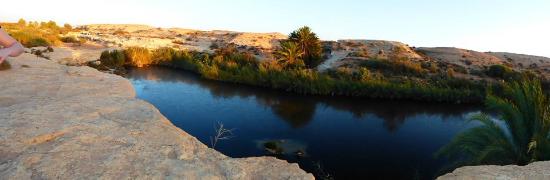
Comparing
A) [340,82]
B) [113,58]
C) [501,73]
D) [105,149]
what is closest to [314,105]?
[340,82]

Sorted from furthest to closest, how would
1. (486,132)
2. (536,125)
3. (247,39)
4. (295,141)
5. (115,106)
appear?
(247,39)
(295,141)
(486,132)
(536,125)
(115,106)

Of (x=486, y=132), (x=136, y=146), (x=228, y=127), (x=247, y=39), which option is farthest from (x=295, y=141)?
(x=247, y=39)

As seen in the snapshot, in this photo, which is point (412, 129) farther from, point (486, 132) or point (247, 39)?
point (247, 39)

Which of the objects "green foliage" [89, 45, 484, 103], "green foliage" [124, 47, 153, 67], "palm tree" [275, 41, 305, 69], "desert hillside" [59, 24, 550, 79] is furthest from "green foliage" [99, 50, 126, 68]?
"palm tree" [275, 41, 305, 69]

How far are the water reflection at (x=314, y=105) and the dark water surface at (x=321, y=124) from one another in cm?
6

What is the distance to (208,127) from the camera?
21.0 meters

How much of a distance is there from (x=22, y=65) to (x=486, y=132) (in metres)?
14.9

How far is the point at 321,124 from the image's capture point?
23.6 m

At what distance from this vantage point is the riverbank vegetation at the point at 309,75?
32.4 metres

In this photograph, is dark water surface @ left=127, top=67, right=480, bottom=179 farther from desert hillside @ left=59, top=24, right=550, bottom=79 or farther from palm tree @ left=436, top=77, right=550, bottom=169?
desert hillside @ left=59, top=24, right=550, bottom=79

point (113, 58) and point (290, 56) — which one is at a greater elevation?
point (290, 56)

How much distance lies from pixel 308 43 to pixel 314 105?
1670 cm

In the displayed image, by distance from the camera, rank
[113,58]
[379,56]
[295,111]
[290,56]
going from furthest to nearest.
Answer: [379,56] → [113,58] → [290,56] → [295,111]

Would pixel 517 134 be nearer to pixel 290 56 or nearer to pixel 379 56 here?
pixel 290 56
